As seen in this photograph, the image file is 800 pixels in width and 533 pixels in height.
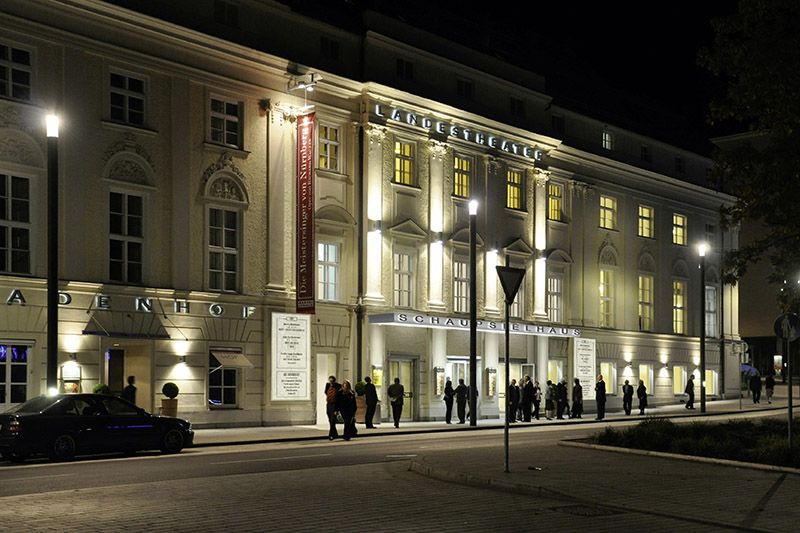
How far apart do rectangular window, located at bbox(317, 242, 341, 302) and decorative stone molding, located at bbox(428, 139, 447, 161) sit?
20.8 feet

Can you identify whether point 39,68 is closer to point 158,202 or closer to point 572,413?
point 158,202

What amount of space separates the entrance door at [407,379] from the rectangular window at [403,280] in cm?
225

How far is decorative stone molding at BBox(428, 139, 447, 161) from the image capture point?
41594 mm

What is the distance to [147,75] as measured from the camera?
32000 mm

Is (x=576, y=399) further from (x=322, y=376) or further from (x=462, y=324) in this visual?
(x=322, y=376)

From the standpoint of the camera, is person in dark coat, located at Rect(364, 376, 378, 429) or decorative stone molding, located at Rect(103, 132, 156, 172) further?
person in dark coat, located at Rect(364, 376, 378, 429)

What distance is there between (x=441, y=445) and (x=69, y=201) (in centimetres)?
1261

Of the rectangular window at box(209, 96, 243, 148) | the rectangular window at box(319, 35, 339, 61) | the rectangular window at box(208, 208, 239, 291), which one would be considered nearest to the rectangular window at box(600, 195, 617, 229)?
the rectangular window at box(319, 35, 339, 61)

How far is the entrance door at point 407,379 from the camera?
132 feet

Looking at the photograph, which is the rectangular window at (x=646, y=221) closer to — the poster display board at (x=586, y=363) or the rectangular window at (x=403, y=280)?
the poster display board at (x=586, y=363)

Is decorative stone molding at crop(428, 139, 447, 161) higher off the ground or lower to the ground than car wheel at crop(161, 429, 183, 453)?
higher

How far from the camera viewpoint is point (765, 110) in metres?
24.8

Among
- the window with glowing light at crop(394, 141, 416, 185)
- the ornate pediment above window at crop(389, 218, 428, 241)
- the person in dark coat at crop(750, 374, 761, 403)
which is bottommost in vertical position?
the person in dark coat at crop(750, 374, 761, 403)

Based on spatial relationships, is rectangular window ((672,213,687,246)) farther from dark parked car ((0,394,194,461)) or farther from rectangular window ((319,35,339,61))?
dark parked car ((0,394,194,461))
